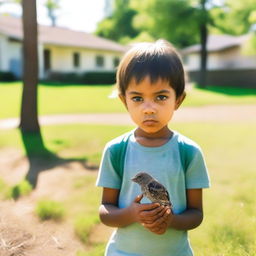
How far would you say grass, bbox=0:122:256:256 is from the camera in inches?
133

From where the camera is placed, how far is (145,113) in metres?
1.85

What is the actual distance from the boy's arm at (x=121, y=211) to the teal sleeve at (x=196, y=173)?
0.30 metres

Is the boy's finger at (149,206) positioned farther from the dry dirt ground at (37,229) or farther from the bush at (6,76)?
the bush at (6,76)

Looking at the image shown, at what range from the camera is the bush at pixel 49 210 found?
398 cm

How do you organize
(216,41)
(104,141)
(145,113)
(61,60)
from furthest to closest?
(216,41), (61,60), (104,141), (145,113)

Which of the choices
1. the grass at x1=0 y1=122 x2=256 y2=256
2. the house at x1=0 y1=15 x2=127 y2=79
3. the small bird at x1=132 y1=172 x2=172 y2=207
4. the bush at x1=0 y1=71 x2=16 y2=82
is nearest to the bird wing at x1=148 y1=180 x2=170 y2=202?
the small bird at x1=132 y1=172 x2=172 y2=207

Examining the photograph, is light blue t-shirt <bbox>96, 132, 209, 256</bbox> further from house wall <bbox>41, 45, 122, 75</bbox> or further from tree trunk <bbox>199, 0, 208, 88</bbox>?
house wall <bbox>41, 45, 122, 75</bbox>

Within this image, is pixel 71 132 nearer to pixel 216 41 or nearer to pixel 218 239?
pixel 218 239

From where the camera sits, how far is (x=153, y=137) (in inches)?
76.0

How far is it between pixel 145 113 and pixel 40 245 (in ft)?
6.61

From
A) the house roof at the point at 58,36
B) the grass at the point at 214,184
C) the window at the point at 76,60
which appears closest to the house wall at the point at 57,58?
the window at the point at 76,60

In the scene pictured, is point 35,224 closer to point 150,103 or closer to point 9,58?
point 150,103

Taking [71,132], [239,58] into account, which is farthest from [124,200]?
[239,58]

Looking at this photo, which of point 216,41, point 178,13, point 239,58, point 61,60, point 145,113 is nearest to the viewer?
point 145,113
